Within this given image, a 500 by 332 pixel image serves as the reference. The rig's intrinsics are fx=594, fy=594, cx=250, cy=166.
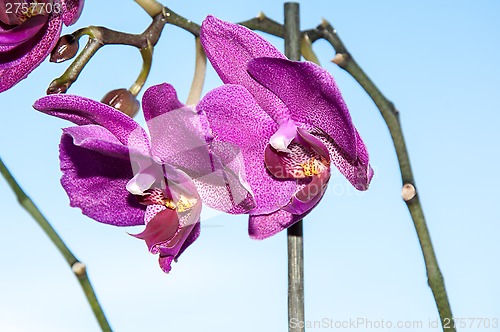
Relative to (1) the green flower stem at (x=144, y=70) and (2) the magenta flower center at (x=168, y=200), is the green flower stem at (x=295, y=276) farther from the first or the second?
(1) the green flower stem at (x=144, y=70)

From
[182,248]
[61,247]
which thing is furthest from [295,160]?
[61,247]

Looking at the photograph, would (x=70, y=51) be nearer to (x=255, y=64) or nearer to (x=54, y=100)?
(x=54, y=100)

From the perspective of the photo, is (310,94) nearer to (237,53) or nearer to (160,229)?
(237,53)

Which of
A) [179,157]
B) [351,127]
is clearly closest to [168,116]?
[179,157]

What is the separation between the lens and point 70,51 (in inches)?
22.5

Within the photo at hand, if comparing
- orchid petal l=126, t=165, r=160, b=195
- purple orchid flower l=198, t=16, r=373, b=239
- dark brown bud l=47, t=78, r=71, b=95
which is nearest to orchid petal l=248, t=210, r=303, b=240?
purple orchid flower l=198, t=16, r=373, b=239

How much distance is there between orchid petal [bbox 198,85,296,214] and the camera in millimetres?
565

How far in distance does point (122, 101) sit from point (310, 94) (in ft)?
0.60

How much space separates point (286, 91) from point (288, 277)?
17 cm

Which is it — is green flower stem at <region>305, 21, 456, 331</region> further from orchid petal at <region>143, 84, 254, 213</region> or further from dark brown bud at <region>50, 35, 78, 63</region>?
dark brown bud at <region>50, 35, 78, 63</region>

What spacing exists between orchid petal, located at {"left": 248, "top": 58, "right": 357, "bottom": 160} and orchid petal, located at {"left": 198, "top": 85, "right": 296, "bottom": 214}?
0.10 feet

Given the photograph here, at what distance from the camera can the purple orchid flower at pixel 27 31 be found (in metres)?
0.59

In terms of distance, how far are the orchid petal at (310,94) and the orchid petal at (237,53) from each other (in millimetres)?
14

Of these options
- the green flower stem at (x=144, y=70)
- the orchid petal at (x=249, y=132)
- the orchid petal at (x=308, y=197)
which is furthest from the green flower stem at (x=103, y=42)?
the orchid petal at (x=308, y=197)
